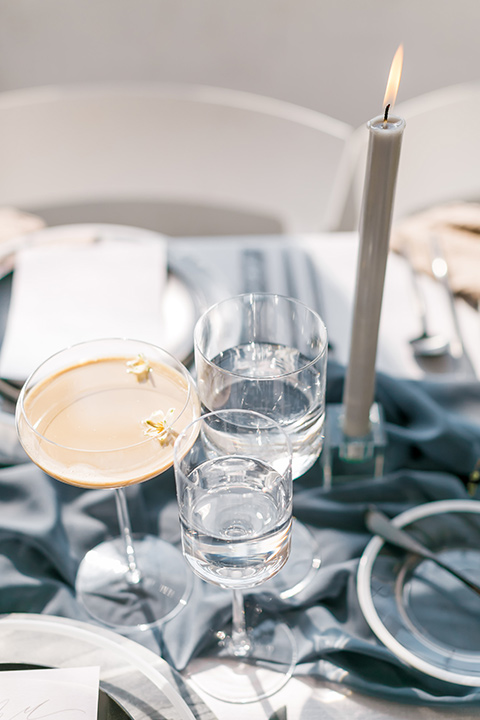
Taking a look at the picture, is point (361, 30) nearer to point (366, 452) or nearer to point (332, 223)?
point (332, 223)

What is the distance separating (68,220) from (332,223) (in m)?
1.05

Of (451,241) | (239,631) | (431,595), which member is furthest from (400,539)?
(451,241)

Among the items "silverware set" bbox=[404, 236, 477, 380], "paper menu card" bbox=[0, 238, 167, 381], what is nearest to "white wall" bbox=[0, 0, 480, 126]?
"paper menu card" bbox=[0, 238, 167, 381]

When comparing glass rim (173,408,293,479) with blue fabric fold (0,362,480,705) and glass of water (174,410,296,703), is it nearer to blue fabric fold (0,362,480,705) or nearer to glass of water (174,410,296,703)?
glass of water (174,410,296,703)

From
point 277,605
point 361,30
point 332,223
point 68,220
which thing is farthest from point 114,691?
point 361,30

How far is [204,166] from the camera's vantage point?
55.0 inches

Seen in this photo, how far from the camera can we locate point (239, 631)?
2.05 ft

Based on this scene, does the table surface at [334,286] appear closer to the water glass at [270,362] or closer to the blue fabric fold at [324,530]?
the blue fabric fold at [324,530]

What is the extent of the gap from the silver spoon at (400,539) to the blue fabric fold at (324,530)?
2 centimetres

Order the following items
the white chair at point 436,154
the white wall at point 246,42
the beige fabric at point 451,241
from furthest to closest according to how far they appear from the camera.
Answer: the white wall at point 246,42, the white chair at point 436,154, the beige fabric at point 451,241

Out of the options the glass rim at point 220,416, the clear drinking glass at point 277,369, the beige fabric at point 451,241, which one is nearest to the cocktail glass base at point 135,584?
the clear drinking glass at point 277,369

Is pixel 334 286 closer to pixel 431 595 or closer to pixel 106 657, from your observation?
pixel 431 595

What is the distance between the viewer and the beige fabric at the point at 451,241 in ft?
3.14

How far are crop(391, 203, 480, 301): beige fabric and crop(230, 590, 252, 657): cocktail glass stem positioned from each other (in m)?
0.54
